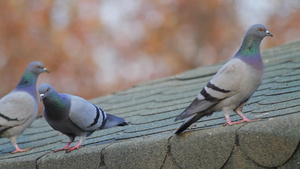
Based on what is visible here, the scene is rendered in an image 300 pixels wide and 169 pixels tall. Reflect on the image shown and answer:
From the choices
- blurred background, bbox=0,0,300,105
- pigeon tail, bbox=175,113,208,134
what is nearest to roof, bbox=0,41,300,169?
pigeon tail, bbox=175,113,208,134

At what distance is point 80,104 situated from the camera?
3.86m

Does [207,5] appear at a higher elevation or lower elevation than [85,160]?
lower

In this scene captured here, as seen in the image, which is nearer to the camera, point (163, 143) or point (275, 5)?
point (163, 143)

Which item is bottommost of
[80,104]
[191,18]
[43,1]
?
[191,18]

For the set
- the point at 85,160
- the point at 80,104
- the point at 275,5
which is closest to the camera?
the point at 85,160

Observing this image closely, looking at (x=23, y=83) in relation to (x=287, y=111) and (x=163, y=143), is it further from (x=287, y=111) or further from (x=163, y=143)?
(x=287, y=111)

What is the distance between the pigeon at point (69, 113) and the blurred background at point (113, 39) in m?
10.8

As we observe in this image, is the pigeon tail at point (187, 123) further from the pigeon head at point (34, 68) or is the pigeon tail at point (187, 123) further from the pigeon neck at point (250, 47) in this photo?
the pigeon head at point (34, 68)

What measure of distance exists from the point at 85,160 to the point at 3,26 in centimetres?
1288

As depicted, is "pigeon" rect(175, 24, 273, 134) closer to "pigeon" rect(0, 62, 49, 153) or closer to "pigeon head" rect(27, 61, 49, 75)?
"pigeon" rect(0, 62, 49, 153)

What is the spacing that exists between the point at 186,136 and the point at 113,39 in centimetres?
1273

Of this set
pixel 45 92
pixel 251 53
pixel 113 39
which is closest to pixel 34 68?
pixel 45 92

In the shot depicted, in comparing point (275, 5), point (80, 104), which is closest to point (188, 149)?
point (80, 104)

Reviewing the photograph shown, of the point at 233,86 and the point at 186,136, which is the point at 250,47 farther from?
the point at 186,136
